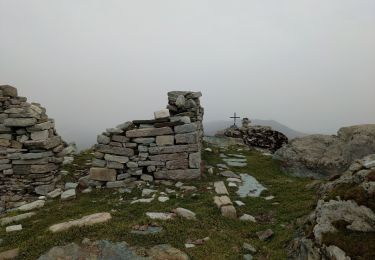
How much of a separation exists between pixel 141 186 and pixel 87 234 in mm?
4477

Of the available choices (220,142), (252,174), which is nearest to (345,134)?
(252,174)

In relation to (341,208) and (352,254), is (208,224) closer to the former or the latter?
(341,208)

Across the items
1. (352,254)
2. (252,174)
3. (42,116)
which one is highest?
(42,116)

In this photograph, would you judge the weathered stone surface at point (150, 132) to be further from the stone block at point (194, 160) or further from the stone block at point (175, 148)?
the stone block at point (194, 160)

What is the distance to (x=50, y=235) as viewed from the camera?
7805mm

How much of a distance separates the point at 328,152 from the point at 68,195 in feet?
35.2

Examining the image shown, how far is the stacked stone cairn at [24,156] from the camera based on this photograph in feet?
41.7

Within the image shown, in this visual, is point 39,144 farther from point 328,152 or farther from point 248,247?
point 328,152

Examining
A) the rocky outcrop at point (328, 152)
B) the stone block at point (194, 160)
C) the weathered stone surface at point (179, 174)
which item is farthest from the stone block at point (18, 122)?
the rocky outcrop at point (328, 152)

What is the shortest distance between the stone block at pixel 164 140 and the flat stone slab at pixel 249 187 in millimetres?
3050

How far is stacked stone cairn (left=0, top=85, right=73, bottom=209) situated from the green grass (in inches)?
83.0

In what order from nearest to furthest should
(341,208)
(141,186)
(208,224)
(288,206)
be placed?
(341,208), (208,224), (288,206), (141,186)

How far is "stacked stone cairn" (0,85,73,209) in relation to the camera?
Answer: 1270 centimetres

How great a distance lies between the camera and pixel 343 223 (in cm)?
596
